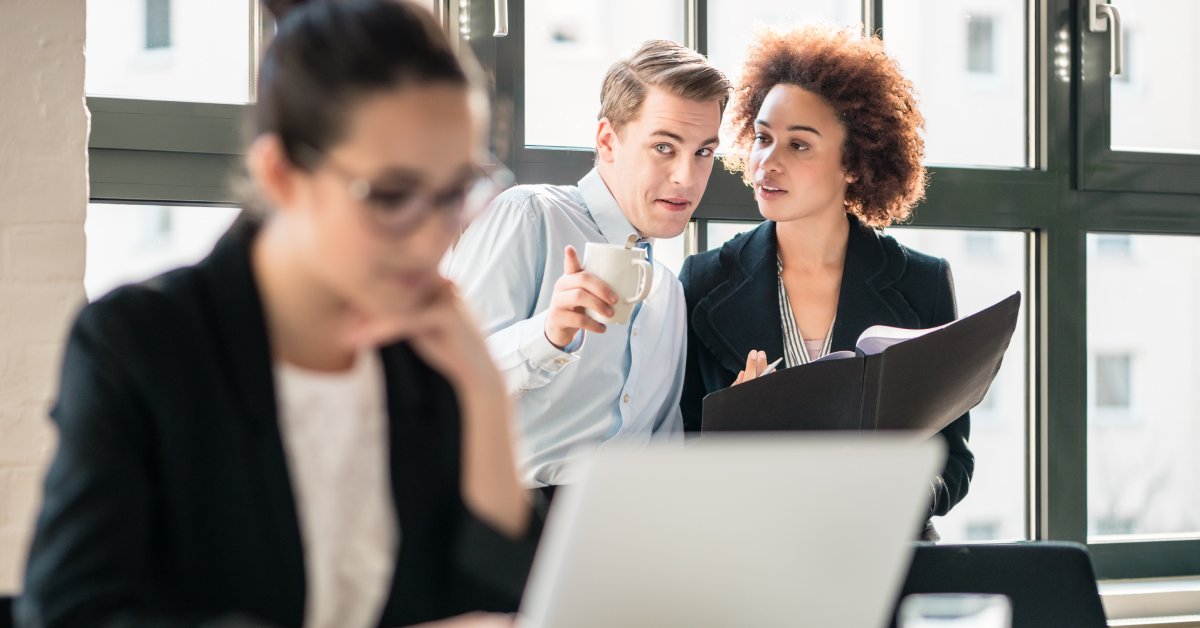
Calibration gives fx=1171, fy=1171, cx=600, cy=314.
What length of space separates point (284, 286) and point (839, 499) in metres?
0.46

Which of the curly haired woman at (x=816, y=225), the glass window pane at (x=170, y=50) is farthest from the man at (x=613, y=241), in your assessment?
the glass window pane at (x=170, y=50)

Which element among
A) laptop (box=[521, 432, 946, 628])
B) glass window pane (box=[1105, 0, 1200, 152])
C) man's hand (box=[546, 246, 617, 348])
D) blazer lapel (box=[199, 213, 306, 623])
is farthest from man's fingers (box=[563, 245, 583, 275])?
glass window pane (box=[1105, 0, 1200, 152])

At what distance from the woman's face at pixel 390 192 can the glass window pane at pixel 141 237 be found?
1.24 meters

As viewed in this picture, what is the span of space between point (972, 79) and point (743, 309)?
34.3 inches

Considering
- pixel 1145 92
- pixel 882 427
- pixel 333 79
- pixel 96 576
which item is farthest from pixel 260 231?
pixel 1145 92

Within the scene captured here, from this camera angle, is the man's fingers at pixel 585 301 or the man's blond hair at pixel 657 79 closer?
the man's fingers at pixel 585 301

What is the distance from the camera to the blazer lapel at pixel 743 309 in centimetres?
204

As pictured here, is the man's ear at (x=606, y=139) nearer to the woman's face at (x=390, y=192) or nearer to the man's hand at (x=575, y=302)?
the man's hand at (x=575, y=302)

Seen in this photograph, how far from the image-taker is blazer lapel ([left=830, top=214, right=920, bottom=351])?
6.82 ft

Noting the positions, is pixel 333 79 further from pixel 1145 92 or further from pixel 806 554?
pixel 1145 92

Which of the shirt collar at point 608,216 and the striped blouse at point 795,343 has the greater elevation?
the shirt collar at point 608,216

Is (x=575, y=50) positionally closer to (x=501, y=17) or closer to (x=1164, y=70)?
(x=501, y=17)

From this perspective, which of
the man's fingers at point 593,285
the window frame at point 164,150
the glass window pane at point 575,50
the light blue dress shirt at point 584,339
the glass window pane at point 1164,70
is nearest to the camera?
the man's fingers at point 593,285

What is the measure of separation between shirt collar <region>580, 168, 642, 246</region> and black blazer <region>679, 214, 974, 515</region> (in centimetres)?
22
